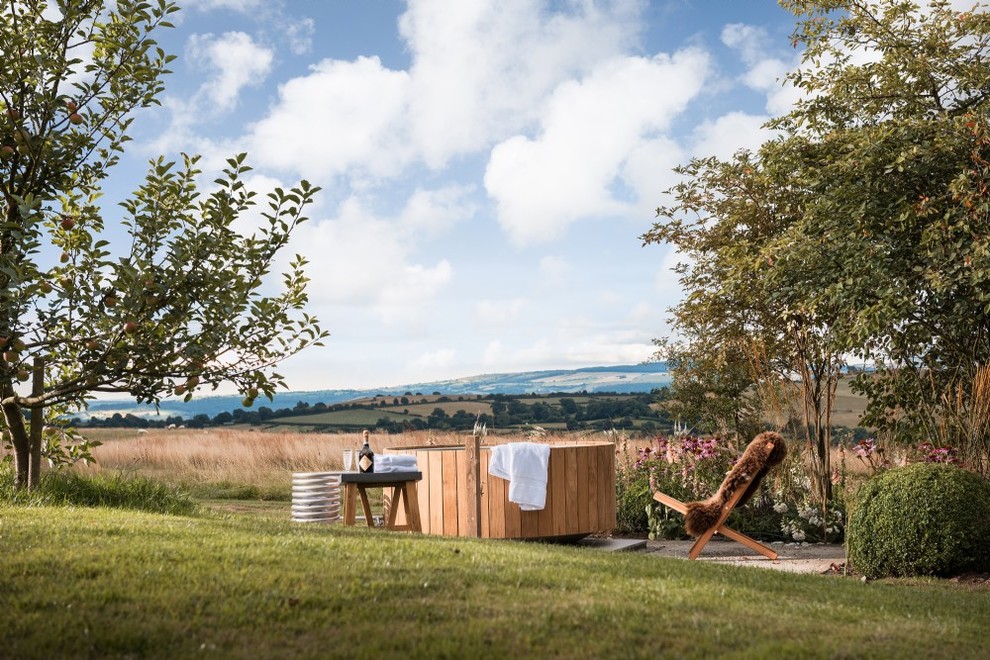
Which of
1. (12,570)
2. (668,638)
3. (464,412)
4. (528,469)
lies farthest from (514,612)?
→ (464,412)

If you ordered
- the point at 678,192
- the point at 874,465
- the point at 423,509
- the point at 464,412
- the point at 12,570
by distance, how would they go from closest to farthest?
the point at 12,570
the point at 423,509
the point at 874,465
the point at 678,192
the point at 464,412

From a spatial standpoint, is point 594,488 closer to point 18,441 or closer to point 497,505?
point 497,505

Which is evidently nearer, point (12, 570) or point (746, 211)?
point (12, 570)

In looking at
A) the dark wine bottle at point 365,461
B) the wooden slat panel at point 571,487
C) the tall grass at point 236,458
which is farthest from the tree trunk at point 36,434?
the tall grass at point 236,458

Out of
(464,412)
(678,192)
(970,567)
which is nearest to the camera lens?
(970,567)

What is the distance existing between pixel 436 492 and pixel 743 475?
285cm

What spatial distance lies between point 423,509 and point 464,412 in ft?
52.5

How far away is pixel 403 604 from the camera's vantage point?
4.12m

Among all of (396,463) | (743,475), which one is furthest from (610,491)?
(396,463)

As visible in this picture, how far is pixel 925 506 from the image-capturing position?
288 inches

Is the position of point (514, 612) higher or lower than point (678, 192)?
lower

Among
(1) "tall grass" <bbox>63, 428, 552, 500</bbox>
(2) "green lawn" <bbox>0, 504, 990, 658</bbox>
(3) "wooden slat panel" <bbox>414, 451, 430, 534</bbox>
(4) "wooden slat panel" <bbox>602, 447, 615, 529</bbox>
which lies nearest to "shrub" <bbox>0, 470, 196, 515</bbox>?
(2) "green lawn" <bbox>0, 504, 990, 658</bbox>

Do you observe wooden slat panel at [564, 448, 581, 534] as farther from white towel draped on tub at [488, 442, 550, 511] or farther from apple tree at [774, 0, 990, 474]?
apple tree at [774, 0, 990, 474]

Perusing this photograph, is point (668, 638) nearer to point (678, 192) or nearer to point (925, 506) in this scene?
point (925, 506)
